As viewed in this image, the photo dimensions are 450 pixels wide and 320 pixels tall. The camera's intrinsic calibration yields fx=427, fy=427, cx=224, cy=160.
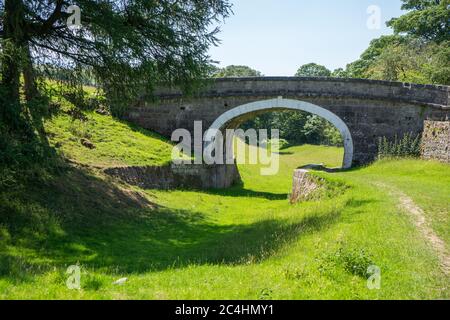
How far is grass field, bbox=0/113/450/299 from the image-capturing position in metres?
4.89

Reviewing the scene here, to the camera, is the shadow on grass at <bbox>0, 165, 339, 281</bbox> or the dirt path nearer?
the dirt path

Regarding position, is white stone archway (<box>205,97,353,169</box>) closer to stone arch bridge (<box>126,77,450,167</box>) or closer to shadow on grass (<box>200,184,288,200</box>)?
stone arch bridge (<box>126,77,450,167</box>)

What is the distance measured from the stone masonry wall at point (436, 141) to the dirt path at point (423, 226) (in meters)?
5.65

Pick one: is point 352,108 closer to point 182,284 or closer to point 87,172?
point 87,172

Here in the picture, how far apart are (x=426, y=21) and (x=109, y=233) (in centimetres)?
3970

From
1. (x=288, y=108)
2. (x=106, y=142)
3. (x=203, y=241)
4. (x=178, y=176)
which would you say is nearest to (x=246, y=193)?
(x=178, y=176)

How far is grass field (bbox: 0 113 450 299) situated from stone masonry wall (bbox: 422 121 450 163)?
92 cm

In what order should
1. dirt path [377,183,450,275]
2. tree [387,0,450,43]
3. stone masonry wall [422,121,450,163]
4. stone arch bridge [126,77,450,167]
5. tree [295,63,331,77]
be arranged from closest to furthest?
dirt path [377,183,450,275] → stone masonry wall [422,121,450,163] → stone arch bridge [126,77,450,167] → tree [387,0,450,43] → tree [295,63,331,77]

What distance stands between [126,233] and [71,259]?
231 cm

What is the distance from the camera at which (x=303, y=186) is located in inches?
549

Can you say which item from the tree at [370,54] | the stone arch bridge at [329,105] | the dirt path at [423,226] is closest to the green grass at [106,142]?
the stone arch bridge at [329,105]

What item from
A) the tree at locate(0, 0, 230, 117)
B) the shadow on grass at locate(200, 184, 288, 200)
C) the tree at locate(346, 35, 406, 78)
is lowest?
the shadow on grass at locate(200, 184, 288, 200)

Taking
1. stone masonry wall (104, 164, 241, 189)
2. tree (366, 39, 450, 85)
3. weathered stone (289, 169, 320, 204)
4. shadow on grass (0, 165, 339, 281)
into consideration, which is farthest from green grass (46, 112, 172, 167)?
tree (366, 39, 450, 85)
